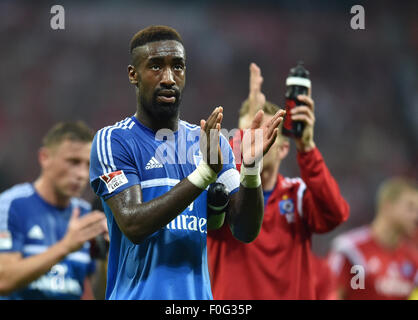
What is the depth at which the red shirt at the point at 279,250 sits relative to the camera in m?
4.01

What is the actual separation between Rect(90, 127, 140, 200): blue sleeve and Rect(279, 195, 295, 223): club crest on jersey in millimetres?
1671

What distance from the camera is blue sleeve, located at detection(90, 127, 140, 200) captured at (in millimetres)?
2686

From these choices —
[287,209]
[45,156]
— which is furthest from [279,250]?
[45,156]

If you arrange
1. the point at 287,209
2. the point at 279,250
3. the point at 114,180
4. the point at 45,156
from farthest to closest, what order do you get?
the point at 45,156 < the point at 287,209 < the point at 279,250 < the point at 114,180

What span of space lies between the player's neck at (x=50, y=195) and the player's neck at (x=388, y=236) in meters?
4.04

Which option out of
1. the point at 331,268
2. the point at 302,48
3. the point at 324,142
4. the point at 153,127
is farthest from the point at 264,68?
the point at 153,127

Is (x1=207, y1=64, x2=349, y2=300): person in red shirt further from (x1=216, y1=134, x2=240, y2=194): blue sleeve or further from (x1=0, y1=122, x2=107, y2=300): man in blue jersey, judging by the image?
(x1=216, y1=134, x2=240, y2=194): blue sleeve

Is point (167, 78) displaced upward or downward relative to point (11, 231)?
upward

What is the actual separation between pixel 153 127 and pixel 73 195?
8.38 feet

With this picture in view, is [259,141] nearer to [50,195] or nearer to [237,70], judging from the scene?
[50,195]

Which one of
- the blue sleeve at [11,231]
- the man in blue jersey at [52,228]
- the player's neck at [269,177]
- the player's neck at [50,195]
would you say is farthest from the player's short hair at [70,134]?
the player's neck at [269,177]

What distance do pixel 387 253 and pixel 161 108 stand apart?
209 inches

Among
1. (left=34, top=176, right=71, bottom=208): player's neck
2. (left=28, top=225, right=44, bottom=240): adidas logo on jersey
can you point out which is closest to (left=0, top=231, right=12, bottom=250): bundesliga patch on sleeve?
(left=28, top=225, right=44, bottom=240): adidas logo on jersey

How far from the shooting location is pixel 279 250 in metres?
4.10
